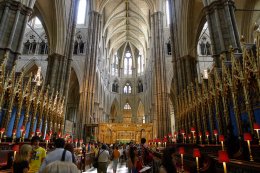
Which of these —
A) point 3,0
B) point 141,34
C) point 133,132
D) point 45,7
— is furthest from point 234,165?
point 141,34

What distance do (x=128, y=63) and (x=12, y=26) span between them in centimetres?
3661

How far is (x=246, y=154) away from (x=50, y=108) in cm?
1178

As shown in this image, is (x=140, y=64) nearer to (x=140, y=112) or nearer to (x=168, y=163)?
(x=140, y=112)

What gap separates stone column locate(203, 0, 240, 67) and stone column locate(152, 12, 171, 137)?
13.9 metres

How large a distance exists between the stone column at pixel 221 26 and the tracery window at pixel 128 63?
3529 centimetres

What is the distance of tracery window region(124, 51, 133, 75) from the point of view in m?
44.7

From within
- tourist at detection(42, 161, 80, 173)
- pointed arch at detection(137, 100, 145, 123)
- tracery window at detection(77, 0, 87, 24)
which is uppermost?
tracery window at detection(77, 0, 87, 24)

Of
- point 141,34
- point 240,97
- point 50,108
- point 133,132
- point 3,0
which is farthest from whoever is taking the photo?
point 141,34

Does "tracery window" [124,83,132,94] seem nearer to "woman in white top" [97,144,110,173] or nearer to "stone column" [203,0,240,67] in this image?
"stone column" [203,0,240,67]

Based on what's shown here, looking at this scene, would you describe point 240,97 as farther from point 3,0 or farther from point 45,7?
point 45,7

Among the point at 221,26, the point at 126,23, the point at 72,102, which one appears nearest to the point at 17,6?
the point at 221,26

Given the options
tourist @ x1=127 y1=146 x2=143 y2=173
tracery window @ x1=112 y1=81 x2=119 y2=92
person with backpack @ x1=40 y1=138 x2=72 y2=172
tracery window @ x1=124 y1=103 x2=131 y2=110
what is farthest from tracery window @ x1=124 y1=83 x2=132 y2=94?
person with backpack @ x1=40 y1=138 x2=72 y2=172

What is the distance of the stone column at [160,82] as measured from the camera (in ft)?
71.2

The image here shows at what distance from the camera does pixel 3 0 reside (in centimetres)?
918
